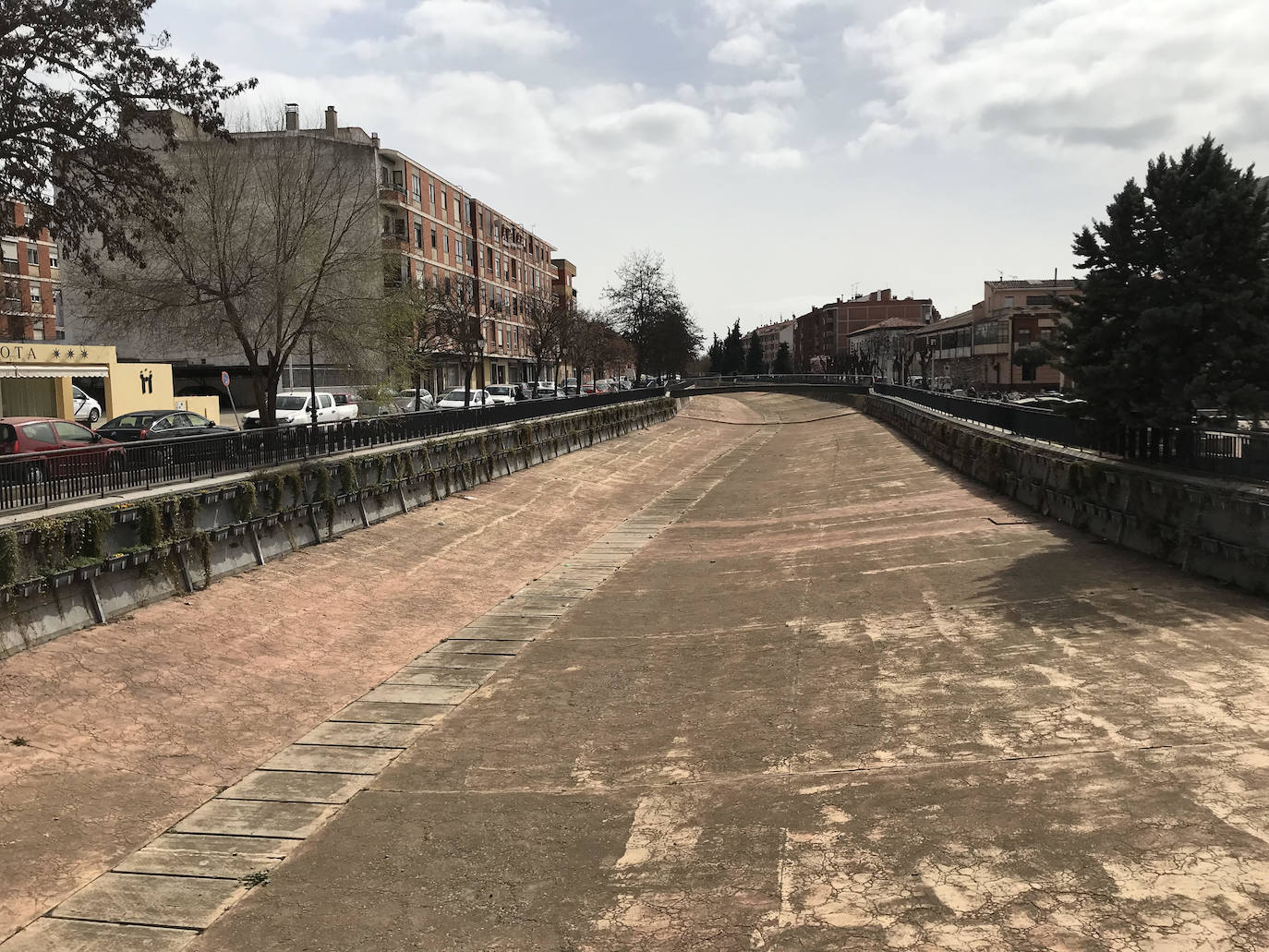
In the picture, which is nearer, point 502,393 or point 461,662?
point 461,662

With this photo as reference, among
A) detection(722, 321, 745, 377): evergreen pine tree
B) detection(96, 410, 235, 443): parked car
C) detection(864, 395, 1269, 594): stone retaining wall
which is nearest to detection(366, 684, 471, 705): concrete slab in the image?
detection(864, 395, 1269, 594): stone retaining wall

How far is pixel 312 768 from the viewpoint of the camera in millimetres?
11695

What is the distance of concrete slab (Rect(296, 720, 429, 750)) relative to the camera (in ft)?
41.2

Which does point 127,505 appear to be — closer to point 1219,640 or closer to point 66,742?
point 66,742

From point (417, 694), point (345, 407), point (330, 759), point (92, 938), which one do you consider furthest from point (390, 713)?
point (345, 407)

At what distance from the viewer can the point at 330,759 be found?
11992 millimetres

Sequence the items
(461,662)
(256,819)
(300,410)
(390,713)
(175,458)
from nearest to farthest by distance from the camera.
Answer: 1. (256,819)
2. (390,713)
3. (461,662)
4. (175,458)
5. (300,410)

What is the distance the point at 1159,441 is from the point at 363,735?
16560 millimetres

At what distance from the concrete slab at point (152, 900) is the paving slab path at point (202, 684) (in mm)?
262

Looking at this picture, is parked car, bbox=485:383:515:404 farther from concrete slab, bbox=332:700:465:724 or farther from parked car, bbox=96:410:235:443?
concrete slab, bbox=332:700:465:724

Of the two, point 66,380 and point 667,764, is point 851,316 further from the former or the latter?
point 667,764

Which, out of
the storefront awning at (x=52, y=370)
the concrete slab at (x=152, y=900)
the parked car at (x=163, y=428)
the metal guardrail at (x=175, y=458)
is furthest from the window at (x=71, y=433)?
the storefront awning at (x=52, y=370)

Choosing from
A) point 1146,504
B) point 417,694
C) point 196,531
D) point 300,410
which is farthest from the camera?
point 300,410

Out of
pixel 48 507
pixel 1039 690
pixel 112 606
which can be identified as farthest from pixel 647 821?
pixel 48 507
